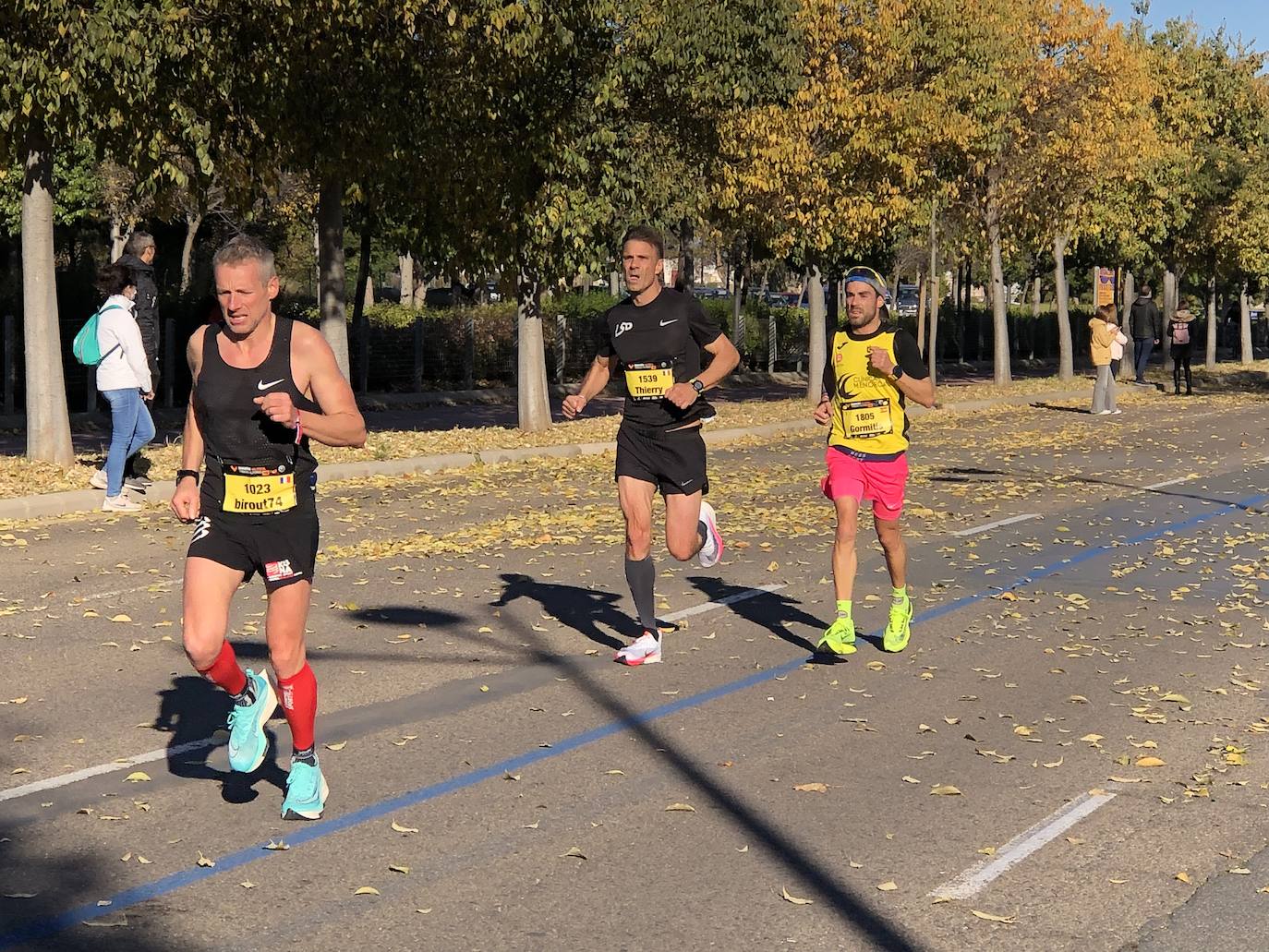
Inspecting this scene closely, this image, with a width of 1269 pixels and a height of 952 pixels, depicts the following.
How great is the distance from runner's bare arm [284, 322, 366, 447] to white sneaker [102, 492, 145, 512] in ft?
30.7

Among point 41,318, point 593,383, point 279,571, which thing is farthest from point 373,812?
point 41,318

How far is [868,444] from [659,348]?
124 centimetres

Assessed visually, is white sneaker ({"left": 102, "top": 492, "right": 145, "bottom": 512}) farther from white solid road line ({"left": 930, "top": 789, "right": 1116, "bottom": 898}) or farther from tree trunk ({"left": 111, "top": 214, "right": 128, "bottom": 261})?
tree trunk ({"left": 111, "top": 214, "right": 128, "bottom": 261})

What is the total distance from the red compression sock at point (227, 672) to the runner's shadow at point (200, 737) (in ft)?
1.44

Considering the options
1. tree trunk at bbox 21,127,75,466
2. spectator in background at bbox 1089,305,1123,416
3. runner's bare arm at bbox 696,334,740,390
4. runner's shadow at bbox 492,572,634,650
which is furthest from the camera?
spectator in background at bbox 1089,305,1123,416

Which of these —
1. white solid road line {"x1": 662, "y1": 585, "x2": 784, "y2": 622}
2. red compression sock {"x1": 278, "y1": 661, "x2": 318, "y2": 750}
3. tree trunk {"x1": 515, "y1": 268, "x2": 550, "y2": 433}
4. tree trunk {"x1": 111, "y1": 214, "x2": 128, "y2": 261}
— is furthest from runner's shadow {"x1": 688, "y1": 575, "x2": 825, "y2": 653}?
tree trunk {"x1": 111, "y1": 214, "x2": 128, "y2": 261}

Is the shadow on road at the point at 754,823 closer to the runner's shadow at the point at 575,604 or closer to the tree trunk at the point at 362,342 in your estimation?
the runner's shadow at the point at 575,604

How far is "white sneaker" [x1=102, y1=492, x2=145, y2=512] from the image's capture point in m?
14.6

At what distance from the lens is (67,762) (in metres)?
6.62

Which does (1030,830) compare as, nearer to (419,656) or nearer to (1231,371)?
(419,656)

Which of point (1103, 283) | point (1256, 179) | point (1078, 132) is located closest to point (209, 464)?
point (1103, 283)

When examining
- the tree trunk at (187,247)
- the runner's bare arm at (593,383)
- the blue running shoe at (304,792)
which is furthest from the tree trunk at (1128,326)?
the blue running shoe at (304,792)

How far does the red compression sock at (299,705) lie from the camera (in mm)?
5832

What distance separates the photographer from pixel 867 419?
8.78m
